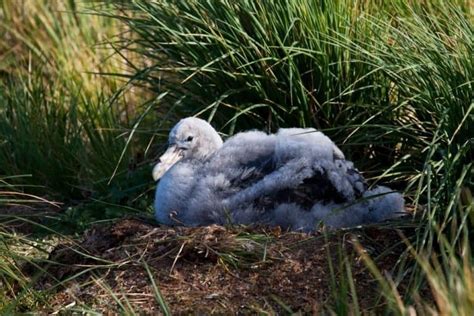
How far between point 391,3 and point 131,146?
2.12 meters

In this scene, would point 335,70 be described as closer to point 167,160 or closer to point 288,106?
point 288,106

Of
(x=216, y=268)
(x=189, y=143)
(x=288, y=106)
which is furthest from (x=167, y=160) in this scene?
(x=216, y=268)

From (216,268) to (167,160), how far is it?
43.5 inches

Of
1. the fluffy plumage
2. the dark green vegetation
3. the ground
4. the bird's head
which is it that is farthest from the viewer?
the bird's head

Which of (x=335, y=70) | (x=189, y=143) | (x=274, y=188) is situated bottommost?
(x=274, y=188)

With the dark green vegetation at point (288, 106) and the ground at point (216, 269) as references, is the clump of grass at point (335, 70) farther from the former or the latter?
the ground at point (216, 269)

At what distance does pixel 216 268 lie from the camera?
5586mm

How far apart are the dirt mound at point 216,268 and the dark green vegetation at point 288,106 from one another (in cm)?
15

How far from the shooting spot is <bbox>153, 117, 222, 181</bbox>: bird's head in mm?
6453

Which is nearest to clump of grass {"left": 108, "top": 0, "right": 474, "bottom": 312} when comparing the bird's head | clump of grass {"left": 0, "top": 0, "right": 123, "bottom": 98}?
the bird's head

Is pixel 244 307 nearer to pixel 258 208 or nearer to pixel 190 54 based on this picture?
pixel 258 208

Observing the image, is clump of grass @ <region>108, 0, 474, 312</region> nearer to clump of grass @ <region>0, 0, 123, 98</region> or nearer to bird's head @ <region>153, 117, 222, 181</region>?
bird's head @ <region>153, 117, 222, 181</region>

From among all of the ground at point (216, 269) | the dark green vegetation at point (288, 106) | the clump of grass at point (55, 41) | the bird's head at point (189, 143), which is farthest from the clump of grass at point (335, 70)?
the clump of grass at point (55, 41)

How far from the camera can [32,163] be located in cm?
800
